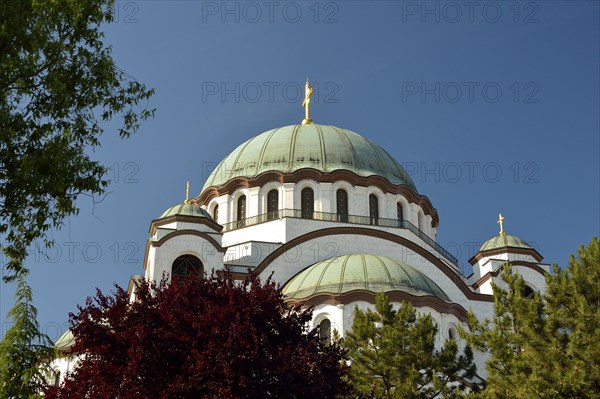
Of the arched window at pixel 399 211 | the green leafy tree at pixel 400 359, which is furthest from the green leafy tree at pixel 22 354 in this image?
the arched window at pixel 399 211

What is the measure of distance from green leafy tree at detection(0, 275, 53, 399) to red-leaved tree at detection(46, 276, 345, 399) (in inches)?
98.2

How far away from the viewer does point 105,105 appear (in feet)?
38.2

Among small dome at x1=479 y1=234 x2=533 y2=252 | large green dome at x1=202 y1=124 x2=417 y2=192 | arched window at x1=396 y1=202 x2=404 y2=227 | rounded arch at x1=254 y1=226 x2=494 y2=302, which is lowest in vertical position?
rounded arch at x1=254 y1=226 x2=494 y2=302

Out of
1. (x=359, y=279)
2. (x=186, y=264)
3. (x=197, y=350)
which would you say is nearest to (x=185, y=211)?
(x=186, y=264)

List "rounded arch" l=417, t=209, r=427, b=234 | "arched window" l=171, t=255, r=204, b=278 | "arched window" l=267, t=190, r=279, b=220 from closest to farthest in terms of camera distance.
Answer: "arched window" l=171, t=255, r=204, b=278, "arched window" l=267, t=190, r=279, b=220, "rounded arch" l=417, t=209, r=427, b=234

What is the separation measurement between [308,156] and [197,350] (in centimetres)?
2100

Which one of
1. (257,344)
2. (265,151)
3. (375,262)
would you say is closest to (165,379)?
(257,344)

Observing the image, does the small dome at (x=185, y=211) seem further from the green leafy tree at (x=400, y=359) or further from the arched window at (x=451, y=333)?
the green leafy tree at (x=400, y=359)

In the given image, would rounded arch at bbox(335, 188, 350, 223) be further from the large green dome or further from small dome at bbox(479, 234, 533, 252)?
small dome at bbox(479, 234, 533, 252)

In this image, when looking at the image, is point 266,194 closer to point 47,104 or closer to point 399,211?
point 399,211

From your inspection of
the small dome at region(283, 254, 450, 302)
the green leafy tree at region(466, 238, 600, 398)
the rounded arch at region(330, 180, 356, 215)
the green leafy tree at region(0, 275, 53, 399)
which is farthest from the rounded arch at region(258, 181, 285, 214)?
the green leafy tree at region(0, 275, 53, 399)

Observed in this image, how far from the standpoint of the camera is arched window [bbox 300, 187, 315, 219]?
33.6 metres

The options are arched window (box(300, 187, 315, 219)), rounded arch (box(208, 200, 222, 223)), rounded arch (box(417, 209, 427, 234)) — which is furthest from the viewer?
rounded arch (box(417, 209, 427, 234))

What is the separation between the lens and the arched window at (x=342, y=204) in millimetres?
33594
